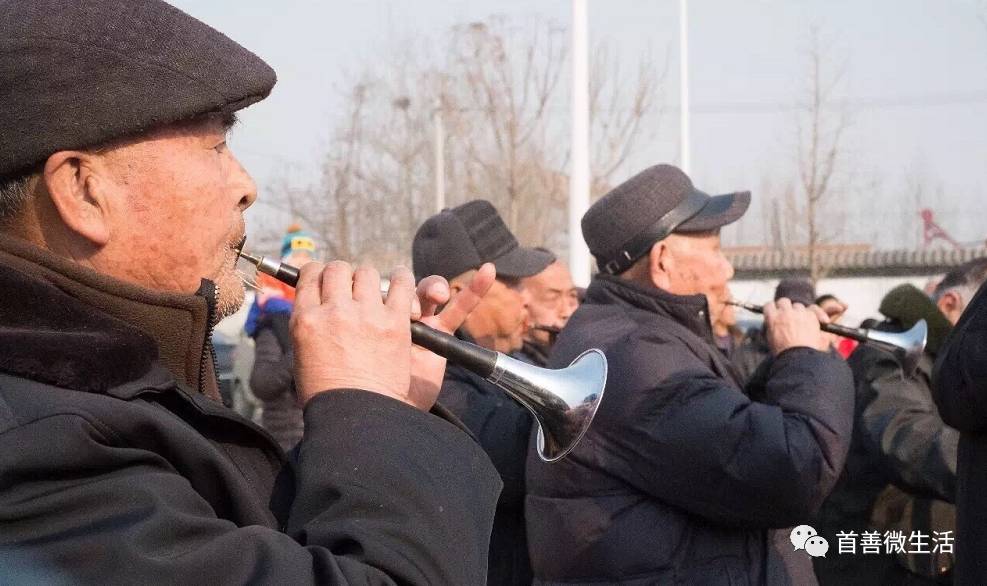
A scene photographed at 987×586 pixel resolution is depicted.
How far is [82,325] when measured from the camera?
158 centimetres

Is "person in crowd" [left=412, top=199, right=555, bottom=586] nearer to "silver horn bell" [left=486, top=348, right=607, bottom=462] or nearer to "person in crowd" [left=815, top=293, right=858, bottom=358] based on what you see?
"person in crowd" [left=815, top=293, right=858, bottom=358]

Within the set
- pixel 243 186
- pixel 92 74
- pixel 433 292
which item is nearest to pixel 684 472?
pixel 433 292

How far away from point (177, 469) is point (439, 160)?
2170 centimetres

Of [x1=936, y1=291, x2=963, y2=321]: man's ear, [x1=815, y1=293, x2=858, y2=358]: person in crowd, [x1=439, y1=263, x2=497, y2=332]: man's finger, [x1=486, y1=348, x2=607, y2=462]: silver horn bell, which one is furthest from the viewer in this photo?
[x1=815, y1=293, x2=858, y2=358]: person in crowd

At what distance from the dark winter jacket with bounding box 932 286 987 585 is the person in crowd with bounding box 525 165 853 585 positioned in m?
0.32

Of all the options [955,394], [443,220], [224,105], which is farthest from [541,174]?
[224,105]

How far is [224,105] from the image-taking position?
174 cm

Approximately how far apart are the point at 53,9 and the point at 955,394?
255cm

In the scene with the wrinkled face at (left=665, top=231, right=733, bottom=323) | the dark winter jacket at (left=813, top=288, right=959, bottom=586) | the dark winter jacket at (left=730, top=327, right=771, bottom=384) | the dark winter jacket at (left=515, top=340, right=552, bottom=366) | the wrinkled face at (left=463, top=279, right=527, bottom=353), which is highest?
the wrinkled face at (left=665, top=231, right=733, bottom=323)

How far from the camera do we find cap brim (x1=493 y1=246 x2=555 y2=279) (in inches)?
214

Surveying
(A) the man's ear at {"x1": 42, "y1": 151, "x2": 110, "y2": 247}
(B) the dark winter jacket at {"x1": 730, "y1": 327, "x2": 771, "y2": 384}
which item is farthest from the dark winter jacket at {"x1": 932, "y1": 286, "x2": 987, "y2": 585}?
(B) the dark winter jacket at {"x1": 730, "y1": 327, "x2": 771, "y2": 384}

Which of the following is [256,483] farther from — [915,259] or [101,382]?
[915,259]

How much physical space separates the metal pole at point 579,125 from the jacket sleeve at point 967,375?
756 cm

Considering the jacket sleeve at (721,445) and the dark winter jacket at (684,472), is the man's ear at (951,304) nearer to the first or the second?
the dark winter jacket at (684,472)
